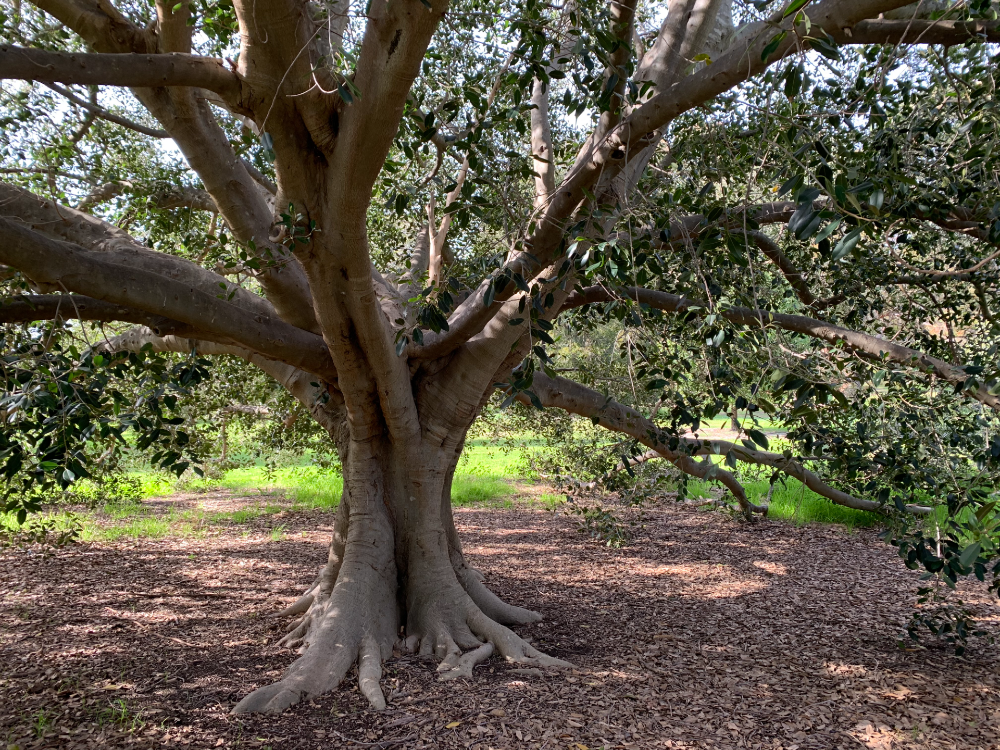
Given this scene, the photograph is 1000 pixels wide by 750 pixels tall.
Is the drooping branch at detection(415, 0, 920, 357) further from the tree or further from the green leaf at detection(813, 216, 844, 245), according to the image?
the green leaf at detection(813, 216, 844, 245)

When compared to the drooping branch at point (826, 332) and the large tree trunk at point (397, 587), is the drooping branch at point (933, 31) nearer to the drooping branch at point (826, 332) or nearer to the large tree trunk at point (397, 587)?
the drooping branch at point (826, 332)

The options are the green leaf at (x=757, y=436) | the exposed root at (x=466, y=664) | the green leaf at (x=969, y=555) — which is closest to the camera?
the green leaf at (x=969, y=555)

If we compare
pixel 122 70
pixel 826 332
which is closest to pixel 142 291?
pixel 122 70

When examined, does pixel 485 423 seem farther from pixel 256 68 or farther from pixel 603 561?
pixel 256 68

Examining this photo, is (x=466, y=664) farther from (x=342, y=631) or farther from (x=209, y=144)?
(x=209, y=144)

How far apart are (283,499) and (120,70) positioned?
9.87 meters

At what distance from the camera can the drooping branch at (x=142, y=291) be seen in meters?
3.00

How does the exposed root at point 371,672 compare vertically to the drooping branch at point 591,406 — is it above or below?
below

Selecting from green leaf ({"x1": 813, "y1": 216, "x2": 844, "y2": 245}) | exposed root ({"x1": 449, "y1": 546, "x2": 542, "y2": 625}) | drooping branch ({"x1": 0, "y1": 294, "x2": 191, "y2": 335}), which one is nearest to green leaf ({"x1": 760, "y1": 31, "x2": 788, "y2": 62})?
green leaf ({"x1": 813, "y1": 216, "x2": 844, "y2": 245})

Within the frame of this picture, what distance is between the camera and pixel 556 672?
409cm

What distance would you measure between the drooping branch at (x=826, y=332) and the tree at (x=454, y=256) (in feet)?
0.09

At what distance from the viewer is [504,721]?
344 centimetres

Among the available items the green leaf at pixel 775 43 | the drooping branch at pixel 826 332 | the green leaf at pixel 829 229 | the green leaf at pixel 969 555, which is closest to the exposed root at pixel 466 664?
the drooping branch at pixel 826 332

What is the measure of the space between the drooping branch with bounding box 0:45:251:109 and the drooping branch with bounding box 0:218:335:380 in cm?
90
